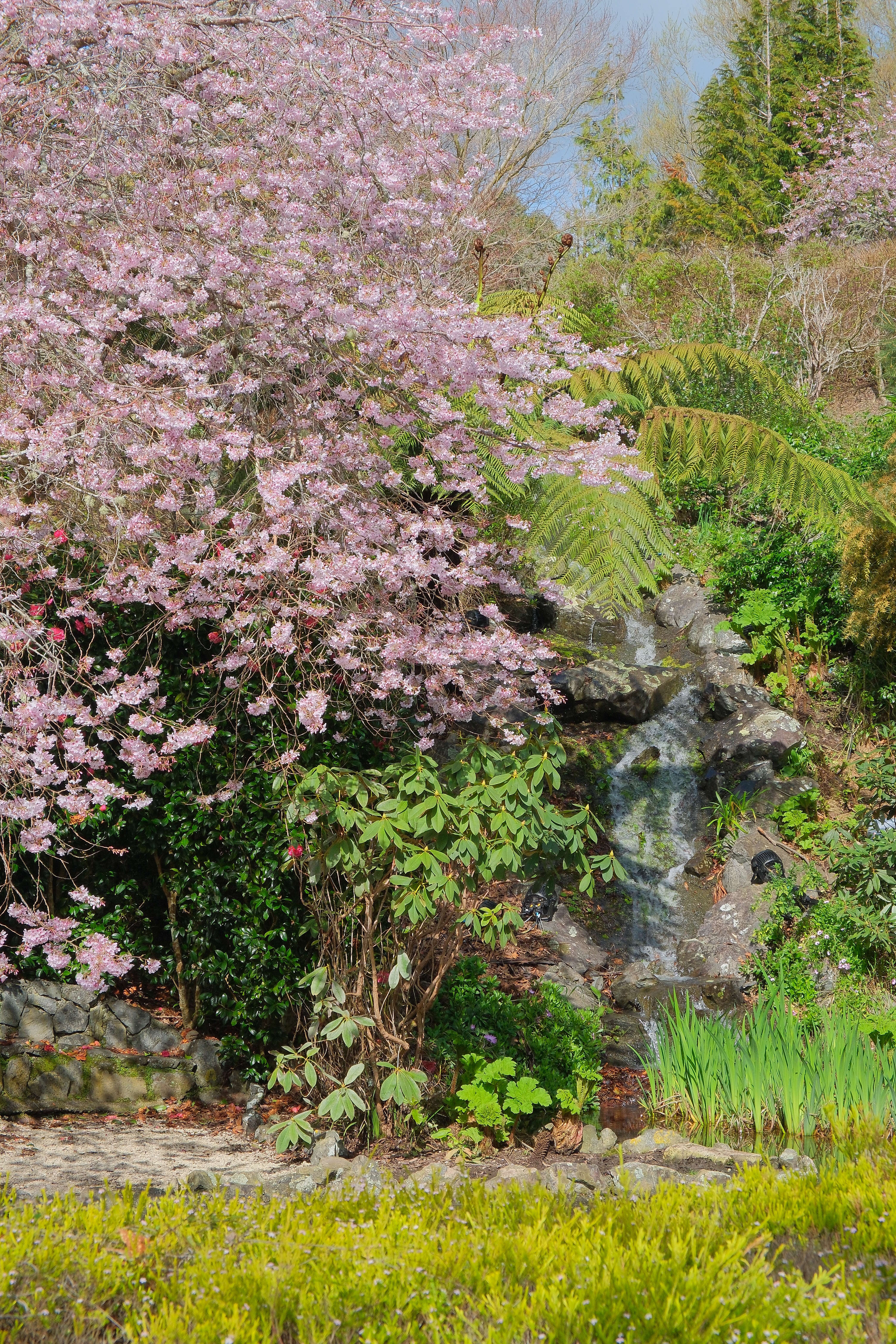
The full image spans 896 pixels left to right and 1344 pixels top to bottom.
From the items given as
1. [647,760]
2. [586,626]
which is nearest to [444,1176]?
[647,760]

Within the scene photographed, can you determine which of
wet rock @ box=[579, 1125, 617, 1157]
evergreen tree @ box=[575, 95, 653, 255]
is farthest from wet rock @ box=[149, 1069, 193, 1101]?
evergreen tree @ box=[575, 95, 653, 255]

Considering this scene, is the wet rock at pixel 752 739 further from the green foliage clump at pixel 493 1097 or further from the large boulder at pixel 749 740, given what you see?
the green foliage clump at pixel 493 1097

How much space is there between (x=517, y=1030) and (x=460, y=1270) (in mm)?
3138

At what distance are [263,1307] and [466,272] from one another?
1137 centimetres

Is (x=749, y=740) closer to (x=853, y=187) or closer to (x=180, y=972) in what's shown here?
(x=180, y=972)

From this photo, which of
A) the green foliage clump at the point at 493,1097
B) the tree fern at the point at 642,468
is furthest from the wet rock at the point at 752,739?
the green foliage clump at the point at 493,1097

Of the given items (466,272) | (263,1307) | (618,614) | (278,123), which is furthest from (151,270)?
(466,272)

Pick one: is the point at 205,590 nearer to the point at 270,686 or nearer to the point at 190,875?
the point at 270,686

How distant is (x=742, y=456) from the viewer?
592 centimetres

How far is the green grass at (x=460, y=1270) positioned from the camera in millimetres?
2031

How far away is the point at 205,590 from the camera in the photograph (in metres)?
4.28

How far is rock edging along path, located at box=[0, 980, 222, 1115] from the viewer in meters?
4.73

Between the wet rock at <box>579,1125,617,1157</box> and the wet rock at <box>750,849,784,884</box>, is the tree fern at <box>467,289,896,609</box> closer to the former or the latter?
the wet rock at <box>750,849,784,884</box>

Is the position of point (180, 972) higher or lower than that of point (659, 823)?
lower
